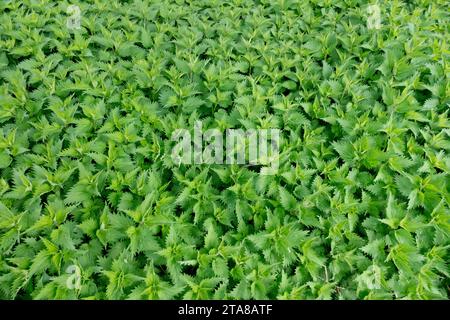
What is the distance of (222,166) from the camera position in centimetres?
296

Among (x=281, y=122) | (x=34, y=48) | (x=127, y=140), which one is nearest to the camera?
(x=127, y=140)

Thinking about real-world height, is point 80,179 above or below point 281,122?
below

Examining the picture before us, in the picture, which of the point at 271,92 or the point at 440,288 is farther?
the point at 271,92

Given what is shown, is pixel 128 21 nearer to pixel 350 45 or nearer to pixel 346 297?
pixel 350 45

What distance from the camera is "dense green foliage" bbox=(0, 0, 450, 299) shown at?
2.53 meters

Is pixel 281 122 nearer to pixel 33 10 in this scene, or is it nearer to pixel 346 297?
pixel 346 297

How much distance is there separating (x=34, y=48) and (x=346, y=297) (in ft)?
10.8

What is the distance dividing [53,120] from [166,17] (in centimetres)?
164

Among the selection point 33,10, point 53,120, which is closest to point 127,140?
point 53,120

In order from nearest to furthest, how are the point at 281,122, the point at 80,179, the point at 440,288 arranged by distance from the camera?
the point at 440,288, the point at 80,179, the point at 281,122

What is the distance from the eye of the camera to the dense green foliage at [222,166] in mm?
2533

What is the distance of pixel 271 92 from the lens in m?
3.40

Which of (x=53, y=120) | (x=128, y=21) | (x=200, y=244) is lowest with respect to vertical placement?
(x=200, y=244)
